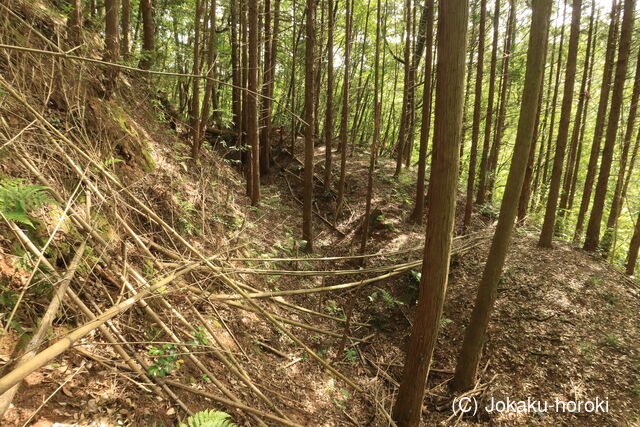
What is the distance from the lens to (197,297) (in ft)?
11.4

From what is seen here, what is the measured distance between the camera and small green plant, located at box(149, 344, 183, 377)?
254cm

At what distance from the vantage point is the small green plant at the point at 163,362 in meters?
2.54

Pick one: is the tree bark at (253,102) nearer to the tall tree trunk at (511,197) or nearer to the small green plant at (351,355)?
the small green plant at (351,355)

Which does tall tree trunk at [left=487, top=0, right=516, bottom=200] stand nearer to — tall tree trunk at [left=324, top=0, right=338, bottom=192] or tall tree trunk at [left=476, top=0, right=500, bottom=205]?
tall tree trunk at [left=476, top=0, right=500, bottom=205]

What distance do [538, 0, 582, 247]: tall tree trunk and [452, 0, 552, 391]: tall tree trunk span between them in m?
4.24

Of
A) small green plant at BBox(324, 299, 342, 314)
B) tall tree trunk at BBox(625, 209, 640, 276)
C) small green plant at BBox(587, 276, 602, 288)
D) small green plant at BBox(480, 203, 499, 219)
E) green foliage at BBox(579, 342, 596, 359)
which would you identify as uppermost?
small green plant at BBox(480, 203, 499, 219)

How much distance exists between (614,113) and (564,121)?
1.18m

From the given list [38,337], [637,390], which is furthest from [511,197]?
[38,337]

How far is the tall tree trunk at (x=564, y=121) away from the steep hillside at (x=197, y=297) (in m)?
0.83

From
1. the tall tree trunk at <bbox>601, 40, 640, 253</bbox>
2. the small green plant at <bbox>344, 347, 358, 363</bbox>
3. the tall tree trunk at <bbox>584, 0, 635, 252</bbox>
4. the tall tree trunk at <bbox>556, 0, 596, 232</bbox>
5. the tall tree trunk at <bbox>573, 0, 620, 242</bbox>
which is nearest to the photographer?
the small green plant at <bbox>344, 347, 358, 363</bbox>

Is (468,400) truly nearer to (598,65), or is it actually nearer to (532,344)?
(532,344)

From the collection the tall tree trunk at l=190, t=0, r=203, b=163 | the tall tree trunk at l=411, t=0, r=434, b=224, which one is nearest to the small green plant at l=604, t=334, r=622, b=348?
the tall tree trunk at l=411, t=0, r=434, b=224

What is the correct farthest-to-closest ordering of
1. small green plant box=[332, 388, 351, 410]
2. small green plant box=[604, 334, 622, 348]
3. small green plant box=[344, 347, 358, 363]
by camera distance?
small green plant box=[344, 347, 358, 363]
small green plant box=[604, 334, 622, 348]
small green plant box=[332, 388, 351, 410]

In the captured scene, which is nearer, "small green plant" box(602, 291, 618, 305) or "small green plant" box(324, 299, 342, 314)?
"small green plant" box(602, 291, 618, 305)
